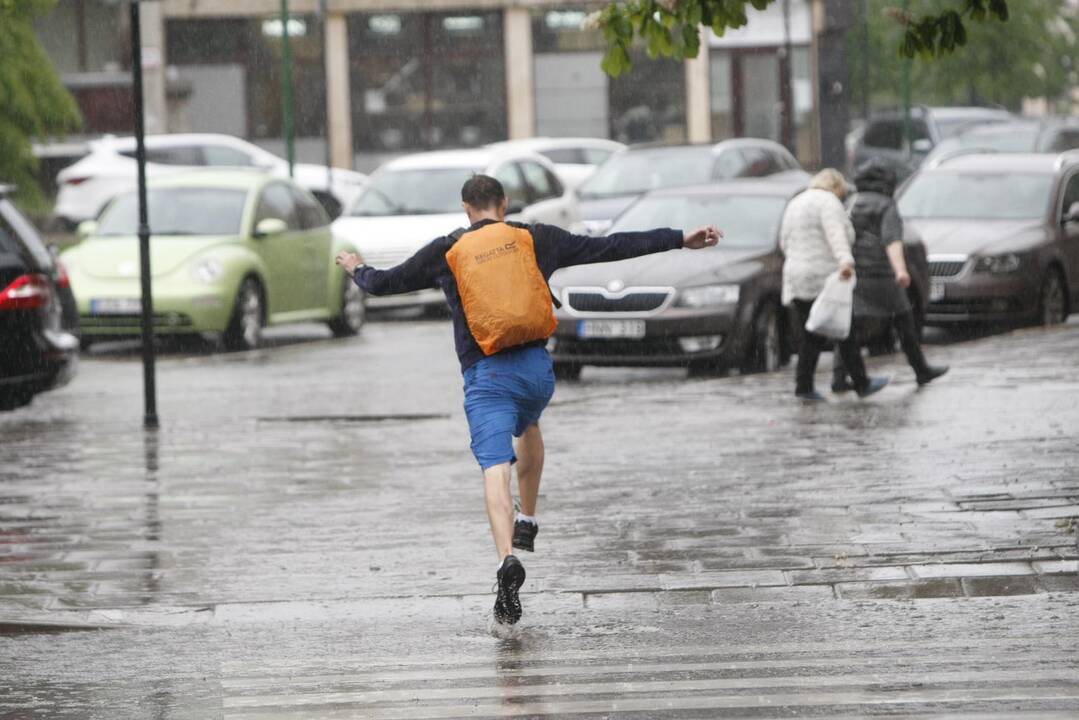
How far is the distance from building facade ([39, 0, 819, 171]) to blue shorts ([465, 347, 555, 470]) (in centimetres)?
3889

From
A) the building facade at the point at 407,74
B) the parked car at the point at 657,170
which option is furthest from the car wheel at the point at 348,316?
the building facade at the point at 407,74

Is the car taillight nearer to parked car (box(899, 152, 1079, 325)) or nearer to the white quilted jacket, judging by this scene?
the white quilted jacket

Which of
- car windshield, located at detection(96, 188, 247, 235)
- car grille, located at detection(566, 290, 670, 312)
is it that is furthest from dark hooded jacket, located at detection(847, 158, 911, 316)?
car windshield, located at detection(96, 188, 247, 235)

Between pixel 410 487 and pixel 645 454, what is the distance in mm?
1568

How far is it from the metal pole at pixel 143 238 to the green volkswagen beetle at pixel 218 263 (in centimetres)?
519

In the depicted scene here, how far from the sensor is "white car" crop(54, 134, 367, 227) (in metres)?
35.9

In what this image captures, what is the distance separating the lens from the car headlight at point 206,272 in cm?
2084

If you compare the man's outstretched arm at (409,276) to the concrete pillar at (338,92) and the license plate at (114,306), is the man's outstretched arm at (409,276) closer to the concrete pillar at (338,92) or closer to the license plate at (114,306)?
the license plate at (114,306)

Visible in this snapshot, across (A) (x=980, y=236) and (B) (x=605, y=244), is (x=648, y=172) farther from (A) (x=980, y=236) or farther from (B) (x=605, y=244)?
(B) (x=605, y=244)

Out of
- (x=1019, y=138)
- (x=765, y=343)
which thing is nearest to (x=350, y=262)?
(x=765, y=343)

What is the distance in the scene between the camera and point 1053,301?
→ 67.8 ft

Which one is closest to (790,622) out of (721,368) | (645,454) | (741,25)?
(741,25)

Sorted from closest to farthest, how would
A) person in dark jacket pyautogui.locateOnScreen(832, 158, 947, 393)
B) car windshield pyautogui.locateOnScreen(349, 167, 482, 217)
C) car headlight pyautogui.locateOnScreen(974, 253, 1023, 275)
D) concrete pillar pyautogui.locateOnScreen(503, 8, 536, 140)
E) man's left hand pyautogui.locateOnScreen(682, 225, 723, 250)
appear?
man's left hand pyautogui.locateOnScreen(682, 225, 723, 250) → person in dark jacket pyautogui.locateOnScreen(832, 158, 947, 393) → car headlight pyautogui.locateOnScreen(974, 253, 1023, 275) → car windshield pyautogui.locateOnScreen(349, 167, 482, 217) → concrete pillar pyautogui.locateOnScreen(503, 8, 536, 140)

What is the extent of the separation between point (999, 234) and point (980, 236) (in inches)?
7.0
